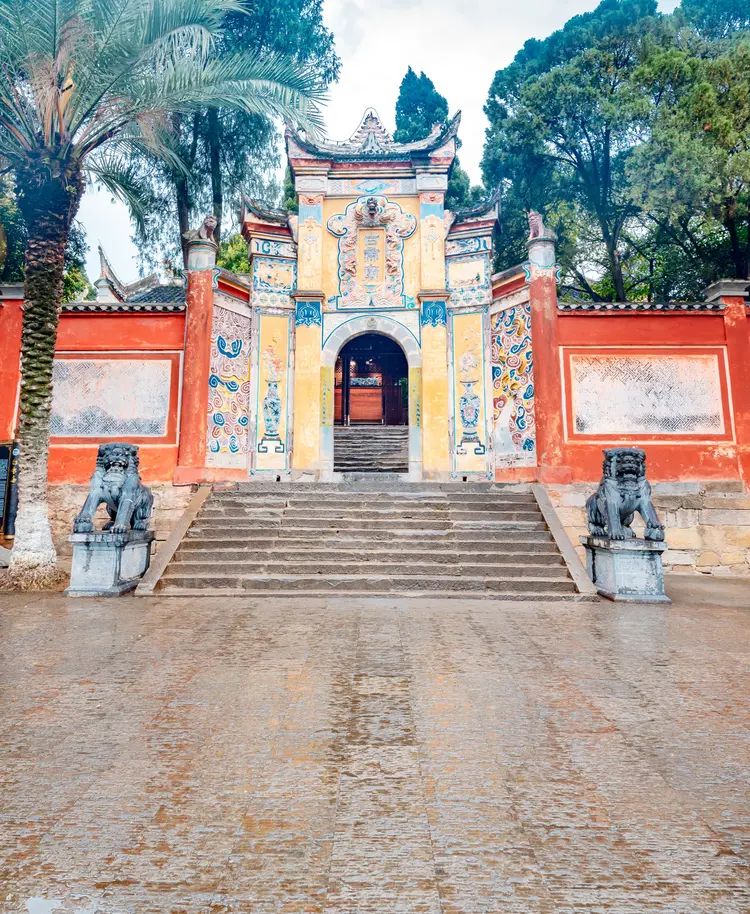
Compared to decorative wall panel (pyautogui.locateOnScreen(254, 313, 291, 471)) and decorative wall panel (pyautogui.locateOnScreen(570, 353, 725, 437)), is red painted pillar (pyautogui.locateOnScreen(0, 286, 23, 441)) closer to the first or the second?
decorative wall panel (pyautogui.locateOnScreen(254, 313, 291, 471))

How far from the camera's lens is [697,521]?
9023 mm

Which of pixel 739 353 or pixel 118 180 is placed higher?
pixel 118 180

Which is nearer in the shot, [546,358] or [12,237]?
[546,358]

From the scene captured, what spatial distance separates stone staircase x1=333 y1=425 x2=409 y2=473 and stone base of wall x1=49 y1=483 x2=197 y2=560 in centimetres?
378

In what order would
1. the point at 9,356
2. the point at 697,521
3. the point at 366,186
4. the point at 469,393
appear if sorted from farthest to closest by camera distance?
the point at 366,186, the point at 469,393, the point at 9,356, the point at 697,521

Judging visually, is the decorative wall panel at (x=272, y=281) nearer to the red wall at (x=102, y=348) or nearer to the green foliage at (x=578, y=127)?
the red wall at (x=102, y=348)

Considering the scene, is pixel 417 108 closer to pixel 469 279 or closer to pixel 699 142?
pixel 699 142

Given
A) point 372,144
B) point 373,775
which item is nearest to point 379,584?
point 373,775

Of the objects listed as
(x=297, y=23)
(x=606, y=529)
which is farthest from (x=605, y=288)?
(x=606, y=529)

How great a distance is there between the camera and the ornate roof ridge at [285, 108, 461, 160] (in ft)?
38.7

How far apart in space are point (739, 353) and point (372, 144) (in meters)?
8.59

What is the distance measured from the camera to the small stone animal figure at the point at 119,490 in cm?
654

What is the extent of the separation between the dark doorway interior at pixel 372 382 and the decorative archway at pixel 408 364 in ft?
22.0

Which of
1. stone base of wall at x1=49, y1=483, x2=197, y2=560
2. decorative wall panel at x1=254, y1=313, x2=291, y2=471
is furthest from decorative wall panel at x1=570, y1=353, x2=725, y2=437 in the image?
stone base of wall at x1=49, y1=483, x2=197, y2=560
